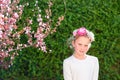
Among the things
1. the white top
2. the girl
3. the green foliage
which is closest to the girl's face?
the girl

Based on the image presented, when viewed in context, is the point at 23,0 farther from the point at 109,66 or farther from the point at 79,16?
the point at 109,66

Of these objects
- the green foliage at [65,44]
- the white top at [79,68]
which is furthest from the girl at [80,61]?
the green foliage at [65,44]

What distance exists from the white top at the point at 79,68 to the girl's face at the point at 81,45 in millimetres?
103

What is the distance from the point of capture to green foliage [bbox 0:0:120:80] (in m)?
5.91

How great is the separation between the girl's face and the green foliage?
1360 mm

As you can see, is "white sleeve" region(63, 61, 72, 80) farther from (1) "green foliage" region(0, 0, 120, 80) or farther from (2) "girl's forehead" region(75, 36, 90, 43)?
(1) "green foliage" region(0, 0, 120, 80)

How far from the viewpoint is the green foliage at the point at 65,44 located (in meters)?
5.91

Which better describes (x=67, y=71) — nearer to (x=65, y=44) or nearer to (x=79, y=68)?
(x=79, y=68)

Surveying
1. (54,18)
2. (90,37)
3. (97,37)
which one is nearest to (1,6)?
(90,37)

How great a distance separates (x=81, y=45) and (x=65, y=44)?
143 cm

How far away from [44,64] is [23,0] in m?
0.92

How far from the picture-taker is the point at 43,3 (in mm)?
5926

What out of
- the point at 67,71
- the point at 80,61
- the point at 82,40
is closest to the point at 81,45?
the point at 82,40

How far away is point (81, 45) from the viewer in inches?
177
